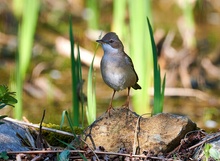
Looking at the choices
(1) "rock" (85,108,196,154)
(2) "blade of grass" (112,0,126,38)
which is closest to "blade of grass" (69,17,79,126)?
(1) "rock" (85,108,196,154)

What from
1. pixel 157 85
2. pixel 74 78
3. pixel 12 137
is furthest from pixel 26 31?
pixel 12 137

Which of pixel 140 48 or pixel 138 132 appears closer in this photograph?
pixel 138 132

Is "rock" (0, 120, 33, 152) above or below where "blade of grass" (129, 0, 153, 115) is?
below

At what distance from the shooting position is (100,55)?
Answer: 9844mm

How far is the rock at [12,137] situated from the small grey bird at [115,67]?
0.65m

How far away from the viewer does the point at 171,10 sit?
1347cm

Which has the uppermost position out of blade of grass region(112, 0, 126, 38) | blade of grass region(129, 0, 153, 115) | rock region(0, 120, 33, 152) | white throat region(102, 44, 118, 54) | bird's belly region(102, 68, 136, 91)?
blade of grass region(112, 0, 126, 38)

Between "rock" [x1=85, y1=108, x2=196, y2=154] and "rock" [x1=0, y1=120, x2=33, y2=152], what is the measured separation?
17.6 inches

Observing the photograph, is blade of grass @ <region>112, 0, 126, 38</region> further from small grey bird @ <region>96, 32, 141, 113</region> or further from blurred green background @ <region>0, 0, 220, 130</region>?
small grey bird @ <region>96, 32, 141, 113</region>

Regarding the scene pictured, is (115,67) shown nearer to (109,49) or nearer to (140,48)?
(109,49)

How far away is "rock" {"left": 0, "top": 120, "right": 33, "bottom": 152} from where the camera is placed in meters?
3.94

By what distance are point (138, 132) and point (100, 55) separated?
5879 mm

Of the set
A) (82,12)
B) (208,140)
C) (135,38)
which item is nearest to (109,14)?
(82,12)

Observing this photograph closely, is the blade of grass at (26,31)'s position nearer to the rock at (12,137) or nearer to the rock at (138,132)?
the rock at (12,137)
